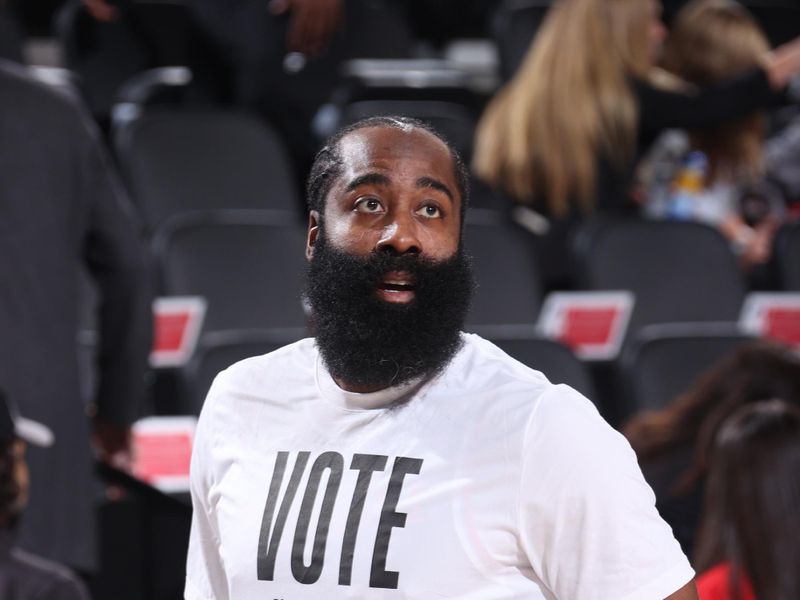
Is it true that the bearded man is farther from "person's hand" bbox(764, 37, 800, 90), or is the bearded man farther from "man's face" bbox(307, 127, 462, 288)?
"person's hand" bbox(764, 37, 800, 90)

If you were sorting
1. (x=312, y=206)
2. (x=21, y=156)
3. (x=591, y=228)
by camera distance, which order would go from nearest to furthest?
(x=312, y=206)
(x=21, y=156)
(x=591, y=228)

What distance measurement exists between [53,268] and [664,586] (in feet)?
5.85

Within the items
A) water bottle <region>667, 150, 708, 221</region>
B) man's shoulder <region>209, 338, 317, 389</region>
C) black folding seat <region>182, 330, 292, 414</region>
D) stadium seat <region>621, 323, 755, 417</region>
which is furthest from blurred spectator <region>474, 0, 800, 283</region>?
man's shoulder <region>209, 338, 317, 389</region>

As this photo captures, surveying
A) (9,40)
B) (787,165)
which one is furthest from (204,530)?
(787,165)

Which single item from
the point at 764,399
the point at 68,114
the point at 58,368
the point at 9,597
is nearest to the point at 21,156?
the point at 68,114

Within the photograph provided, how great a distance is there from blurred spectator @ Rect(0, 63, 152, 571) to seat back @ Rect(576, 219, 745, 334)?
1.66 m

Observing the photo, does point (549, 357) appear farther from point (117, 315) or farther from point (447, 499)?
point (447, 499)

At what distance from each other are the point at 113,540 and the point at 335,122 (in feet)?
6.49

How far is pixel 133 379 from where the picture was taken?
309cm

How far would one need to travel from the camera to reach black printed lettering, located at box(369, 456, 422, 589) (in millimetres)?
1363

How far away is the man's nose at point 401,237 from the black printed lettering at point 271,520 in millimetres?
221

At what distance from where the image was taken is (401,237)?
4.52 feet

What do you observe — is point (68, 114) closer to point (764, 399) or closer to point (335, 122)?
point (764, 399)

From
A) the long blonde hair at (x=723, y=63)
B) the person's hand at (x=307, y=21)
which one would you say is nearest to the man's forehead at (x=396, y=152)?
the long blonde hair at (x=723, y=63)
